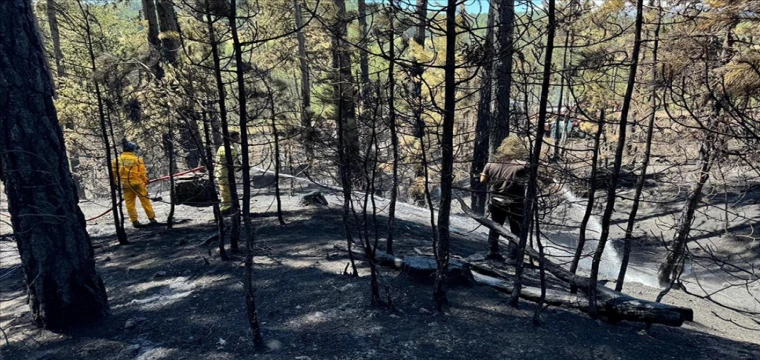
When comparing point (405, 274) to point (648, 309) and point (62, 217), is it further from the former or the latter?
point (62, 217)

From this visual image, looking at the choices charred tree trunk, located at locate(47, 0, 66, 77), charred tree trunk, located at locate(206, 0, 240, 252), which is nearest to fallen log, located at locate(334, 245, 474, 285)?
charred tree trunk, located at locate(206, 0, 240, 252)

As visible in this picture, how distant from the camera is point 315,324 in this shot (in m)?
4.59

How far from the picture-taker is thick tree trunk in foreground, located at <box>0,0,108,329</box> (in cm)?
418

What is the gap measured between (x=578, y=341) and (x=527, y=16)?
10.6ft

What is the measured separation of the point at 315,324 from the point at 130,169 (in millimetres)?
6057

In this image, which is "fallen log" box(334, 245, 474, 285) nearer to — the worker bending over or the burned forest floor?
the burned forest floor

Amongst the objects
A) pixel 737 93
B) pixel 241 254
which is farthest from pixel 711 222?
pixel 241 254

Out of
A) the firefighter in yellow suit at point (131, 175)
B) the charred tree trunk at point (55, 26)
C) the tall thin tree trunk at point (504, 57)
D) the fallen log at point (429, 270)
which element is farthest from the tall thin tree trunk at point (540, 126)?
the firefighter in yellow suit at point (131, 175)

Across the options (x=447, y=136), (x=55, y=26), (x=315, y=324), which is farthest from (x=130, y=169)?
(x=55, y=26)

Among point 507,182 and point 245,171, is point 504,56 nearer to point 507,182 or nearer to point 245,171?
point 245,171

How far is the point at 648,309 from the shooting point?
4586 millimetres

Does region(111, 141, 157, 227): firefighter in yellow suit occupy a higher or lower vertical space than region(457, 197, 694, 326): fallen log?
higher

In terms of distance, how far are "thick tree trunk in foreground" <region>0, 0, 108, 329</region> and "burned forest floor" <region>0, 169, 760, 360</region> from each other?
1.21 feet

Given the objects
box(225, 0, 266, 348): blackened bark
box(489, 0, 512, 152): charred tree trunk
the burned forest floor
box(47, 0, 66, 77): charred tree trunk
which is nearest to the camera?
box(225, 0, 266, 348): blackened bark
